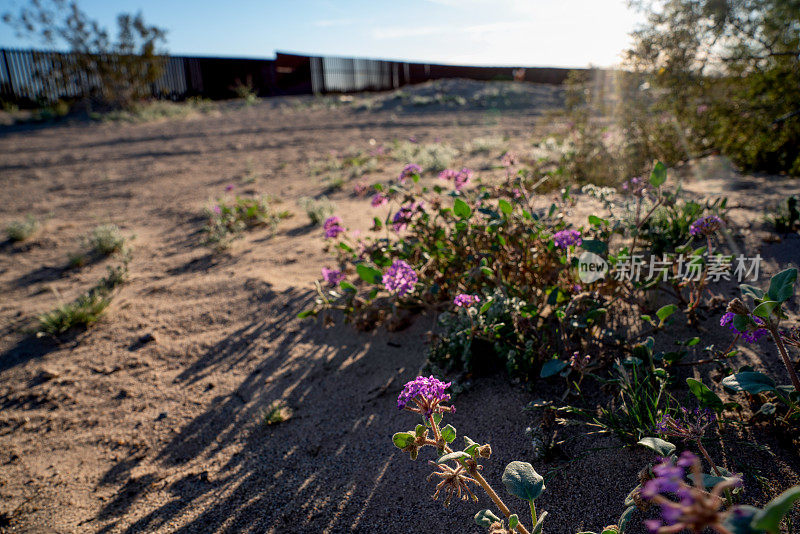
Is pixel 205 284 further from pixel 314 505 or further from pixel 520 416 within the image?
pixel 520 416

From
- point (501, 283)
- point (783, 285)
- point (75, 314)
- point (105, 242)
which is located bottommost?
point (75, 314)

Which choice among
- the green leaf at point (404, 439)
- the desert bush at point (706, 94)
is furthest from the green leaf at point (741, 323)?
the desert bush at point (706, 94)

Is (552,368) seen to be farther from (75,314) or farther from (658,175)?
(75,314)

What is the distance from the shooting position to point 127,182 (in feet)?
23.7

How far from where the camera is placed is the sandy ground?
1821 mm

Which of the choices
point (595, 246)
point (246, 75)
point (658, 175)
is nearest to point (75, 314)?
point (595, 246)

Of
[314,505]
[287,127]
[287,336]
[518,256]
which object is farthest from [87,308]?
[287,127]

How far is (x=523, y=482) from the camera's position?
131cm

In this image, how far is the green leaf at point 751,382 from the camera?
1441 mm

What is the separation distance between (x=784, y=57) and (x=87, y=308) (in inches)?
268

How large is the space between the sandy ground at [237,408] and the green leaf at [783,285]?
599 mm

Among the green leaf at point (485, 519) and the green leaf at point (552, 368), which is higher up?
the green leaf at point (552, 368)

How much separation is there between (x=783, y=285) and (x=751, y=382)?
0.34m

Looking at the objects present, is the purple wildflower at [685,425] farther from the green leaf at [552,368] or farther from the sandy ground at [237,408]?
the green leaf at [552,368]
